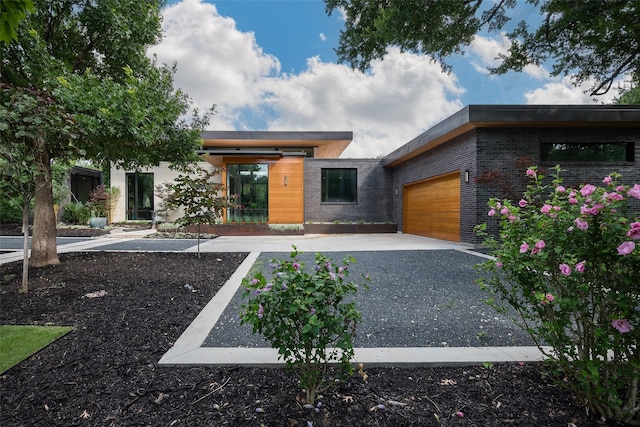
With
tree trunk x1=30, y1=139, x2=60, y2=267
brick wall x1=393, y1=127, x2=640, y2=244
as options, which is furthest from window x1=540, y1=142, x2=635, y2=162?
tree trunk x1=30, y1=139, x2=60, y2=267

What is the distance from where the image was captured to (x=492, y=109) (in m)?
7.76

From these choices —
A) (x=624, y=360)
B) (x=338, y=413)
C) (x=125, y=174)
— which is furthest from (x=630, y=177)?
(x=125, y=174)

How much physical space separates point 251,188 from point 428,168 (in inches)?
307

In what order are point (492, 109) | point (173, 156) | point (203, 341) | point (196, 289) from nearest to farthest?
point (203, 341) → point (196, 289) → point (173, 156) → point (492, 109)

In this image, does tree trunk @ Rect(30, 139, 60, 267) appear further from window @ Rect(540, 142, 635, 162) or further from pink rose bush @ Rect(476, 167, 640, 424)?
window @ Rect(540, 142, 635, 162)

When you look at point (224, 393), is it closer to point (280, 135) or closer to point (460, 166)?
point (460, 166)

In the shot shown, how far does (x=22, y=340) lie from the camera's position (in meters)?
2.61

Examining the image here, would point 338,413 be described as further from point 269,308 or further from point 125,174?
point 125,174

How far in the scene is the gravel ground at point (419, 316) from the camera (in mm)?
2693

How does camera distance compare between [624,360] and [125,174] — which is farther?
[125,174]

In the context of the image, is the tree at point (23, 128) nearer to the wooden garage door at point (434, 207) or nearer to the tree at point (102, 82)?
the tree at point (102, 82)

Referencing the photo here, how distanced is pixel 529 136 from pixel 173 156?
9377 millimetres

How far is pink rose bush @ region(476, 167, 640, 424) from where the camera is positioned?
1.45m

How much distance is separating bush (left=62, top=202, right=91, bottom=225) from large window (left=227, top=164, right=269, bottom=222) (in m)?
8.29
